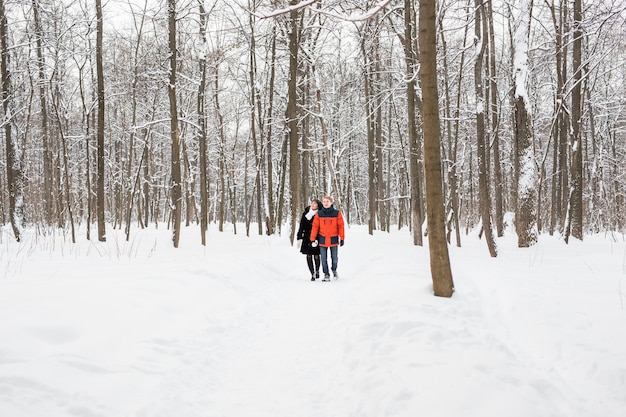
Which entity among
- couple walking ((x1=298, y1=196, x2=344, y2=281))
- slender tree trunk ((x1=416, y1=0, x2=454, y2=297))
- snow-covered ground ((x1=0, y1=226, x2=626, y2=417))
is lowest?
snow-covered ground ((x1=0, y1=226, x2=626, y2=417))

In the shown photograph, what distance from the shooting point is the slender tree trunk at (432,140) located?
5.11 meters

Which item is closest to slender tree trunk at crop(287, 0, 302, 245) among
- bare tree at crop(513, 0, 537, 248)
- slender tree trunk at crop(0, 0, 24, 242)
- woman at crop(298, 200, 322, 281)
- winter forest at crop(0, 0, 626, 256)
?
winter forest at crop(0, 0, 626, 256)

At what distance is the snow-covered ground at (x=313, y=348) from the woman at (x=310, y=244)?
2659mm

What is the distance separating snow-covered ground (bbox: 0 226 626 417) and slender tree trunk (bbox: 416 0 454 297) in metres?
0.68

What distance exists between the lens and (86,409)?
276 centimetres

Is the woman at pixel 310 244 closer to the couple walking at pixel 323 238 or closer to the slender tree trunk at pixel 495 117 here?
the couple walking at pixel 323 238

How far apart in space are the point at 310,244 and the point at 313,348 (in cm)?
476

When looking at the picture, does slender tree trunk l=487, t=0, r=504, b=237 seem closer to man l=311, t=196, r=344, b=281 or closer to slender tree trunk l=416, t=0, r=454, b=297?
man l=311, t=196, r=344, b=281

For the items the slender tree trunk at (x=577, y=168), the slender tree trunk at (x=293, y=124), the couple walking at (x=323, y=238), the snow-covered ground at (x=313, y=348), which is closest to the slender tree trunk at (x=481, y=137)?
the slender tree trunk at (x=577, y=168)

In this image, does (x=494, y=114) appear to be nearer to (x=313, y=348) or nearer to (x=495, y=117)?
(x=495, y=117)

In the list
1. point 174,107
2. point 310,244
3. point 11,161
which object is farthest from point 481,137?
point 11,161

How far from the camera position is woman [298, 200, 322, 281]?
364 inches

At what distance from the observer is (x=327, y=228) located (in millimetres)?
9273

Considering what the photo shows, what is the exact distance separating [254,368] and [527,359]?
2.76m
